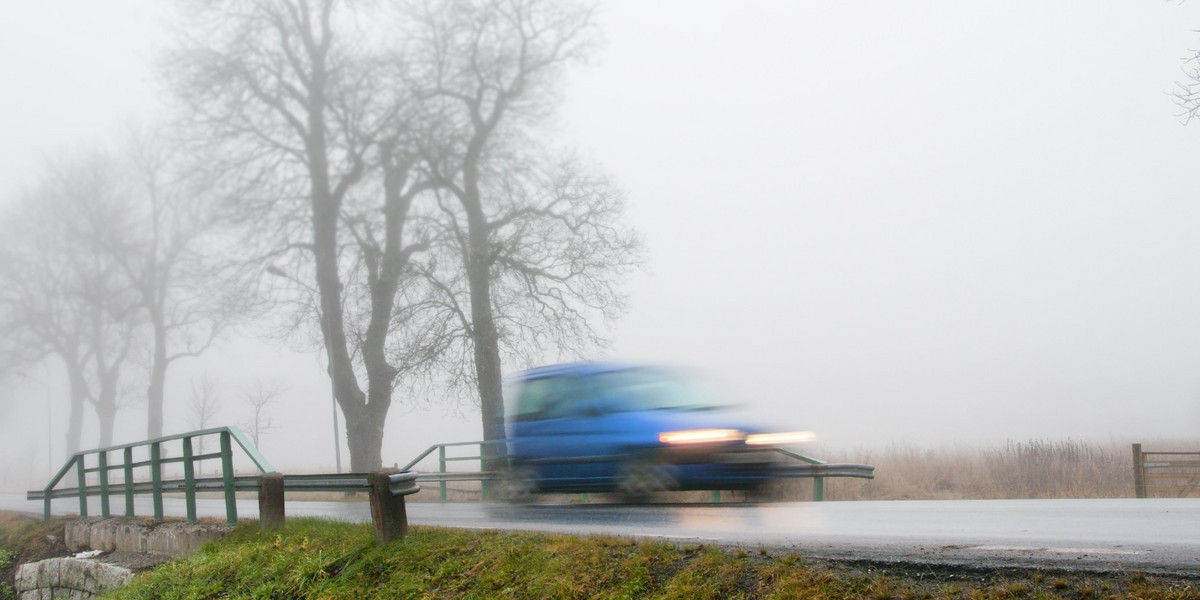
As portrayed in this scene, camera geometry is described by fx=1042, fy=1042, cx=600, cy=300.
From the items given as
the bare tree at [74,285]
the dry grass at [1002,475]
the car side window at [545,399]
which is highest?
the bare tree at [74,285]

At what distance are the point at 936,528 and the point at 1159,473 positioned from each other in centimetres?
1181

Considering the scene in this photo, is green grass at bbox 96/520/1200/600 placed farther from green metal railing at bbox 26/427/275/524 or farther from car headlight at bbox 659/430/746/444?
car headlight at bbox 659/430/746/444

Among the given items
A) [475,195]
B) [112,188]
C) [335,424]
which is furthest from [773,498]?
[112,188]

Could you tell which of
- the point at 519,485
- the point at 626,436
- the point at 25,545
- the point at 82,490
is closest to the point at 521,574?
the point at 626,436

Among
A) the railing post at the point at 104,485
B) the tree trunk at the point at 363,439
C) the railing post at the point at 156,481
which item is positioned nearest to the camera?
the railing post at the point at 156,481

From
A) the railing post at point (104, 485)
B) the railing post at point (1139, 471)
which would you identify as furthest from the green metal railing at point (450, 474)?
the railing post at point (1139, 471)

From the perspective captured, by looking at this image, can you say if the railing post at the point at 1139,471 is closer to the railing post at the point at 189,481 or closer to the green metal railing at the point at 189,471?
the green metal railing at the point at 189,471

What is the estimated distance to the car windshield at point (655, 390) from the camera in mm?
12281

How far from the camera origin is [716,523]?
8945 millimetres

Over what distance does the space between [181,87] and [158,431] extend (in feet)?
68.9

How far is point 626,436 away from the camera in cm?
1220

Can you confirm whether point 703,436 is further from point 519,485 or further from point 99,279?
point 99,279

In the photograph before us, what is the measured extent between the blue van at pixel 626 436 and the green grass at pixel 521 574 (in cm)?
357

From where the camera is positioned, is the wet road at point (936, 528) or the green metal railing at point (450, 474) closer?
the wet road at point (936, 528)
